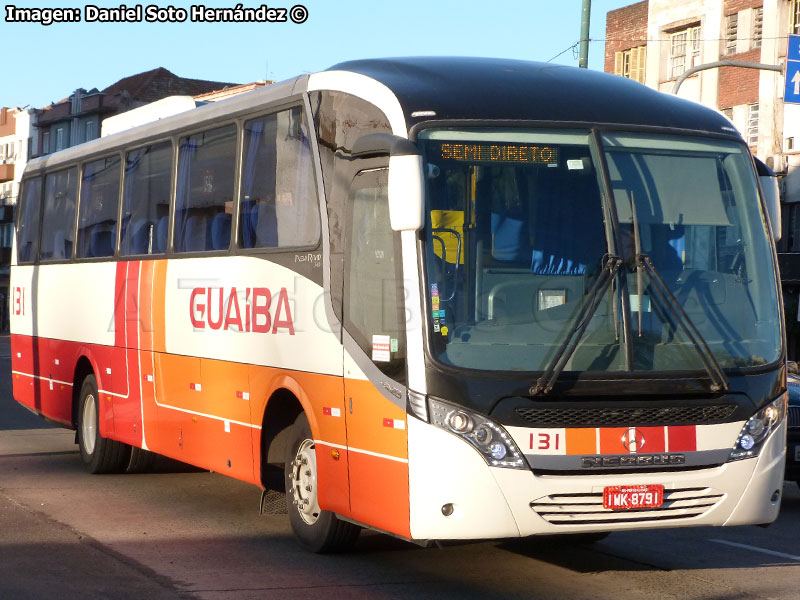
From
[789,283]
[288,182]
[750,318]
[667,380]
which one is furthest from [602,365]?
[789,283]

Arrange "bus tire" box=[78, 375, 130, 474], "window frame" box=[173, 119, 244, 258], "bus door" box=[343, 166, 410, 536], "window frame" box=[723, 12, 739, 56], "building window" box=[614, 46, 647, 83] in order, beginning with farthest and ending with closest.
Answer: "building window" box=[614, 46, 647, 83], "window frame" box=[723, 12, 739, 56], "bus tire" box=[78, 375, 130, 474], "window frame" box=[173, 119, 244, 258], "bus door" box=[343, 166, 410, 536]

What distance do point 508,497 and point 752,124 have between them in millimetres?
37019

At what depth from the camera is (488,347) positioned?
8.05 m

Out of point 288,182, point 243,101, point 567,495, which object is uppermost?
point 243,101

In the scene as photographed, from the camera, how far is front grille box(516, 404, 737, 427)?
26.1 ft

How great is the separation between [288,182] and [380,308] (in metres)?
1.88

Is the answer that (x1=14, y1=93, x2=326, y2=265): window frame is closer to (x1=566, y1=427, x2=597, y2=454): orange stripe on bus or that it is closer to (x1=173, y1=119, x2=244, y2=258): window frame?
(x1=173, y1=119, x2=244, y2=258): window frame

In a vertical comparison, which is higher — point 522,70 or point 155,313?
point 522,70

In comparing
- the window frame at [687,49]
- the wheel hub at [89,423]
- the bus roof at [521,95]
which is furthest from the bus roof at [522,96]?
the window frame at [687,49]

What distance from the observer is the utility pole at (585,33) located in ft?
69.8

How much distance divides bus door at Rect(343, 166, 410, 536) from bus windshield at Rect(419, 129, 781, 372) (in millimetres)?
373

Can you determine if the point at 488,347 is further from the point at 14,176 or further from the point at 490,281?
the point at 14,176

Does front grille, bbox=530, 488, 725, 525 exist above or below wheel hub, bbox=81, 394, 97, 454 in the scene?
above

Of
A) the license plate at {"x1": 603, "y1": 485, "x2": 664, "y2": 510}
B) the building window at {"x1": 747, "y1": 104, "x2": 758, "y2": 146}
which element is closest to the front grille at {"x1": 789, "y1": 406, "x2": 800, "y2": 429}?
the license plate at {"x1": 603, "y1": 485, "x2": 664, "y2": 510}
